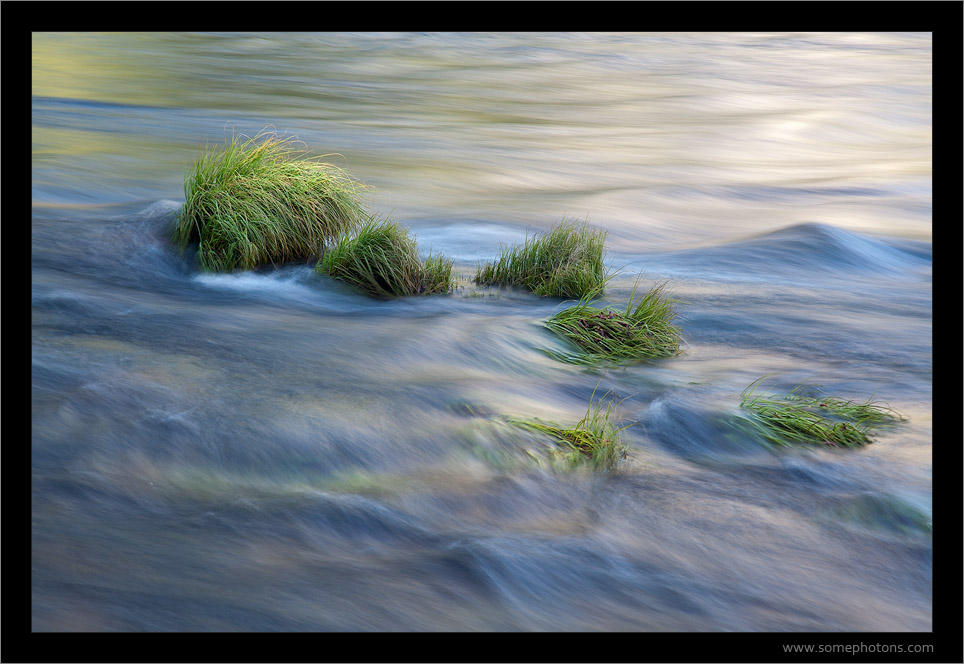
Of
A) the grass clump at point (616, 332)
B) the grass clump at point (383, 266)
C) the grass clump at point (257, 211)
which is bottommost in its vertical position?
the grass clump at point (616, 332)

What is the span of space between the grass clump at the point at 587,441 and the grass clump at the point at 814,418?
916mm

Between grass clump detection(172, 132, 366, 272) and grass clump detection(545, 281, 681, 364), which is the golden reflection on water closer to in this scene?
grass clump detection(172, 132, 366, 272)

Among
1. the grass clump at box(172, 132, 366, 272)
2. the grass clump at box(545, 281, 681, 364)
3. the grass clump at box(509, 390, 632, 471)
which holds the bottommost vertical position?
the grass clump at box(509, 390, 632, 471)

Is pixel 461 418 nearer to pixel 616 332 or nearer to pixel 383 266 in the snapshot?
pixel 616 332

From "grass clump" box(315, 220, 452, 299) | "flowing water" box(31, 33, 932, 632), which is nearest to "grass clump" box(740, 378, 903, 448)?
"flowing water" box(31, 33, 932, 632)

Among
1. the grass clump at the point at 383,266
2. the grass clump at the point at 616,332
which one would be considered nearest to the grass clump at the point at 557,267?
the grass clump at the point at 383,266

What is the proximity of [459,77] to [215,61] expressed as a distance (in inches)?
234

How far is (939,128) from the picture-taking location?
507 centimetres

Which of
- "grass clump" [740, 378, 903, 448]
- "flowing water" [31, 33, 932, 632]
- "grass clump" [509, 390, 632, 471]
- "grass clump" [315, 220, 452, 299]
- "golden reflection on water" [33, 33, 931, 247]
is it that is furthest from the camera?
"golden reflection on water" [33, 33, 931, 247]

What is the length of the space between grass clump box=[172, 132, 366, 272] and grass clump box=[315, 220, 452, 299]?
417mm

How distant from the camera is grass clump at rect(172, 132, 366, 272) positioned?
7812 mm

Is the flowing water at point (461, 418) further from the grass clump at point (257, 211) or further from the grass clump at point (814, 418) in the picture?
the grass clump at point (257, 211)

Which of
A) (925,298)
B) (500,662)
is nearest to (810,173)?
(925,298)

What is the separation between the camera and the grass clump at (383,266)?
7.68 metres
